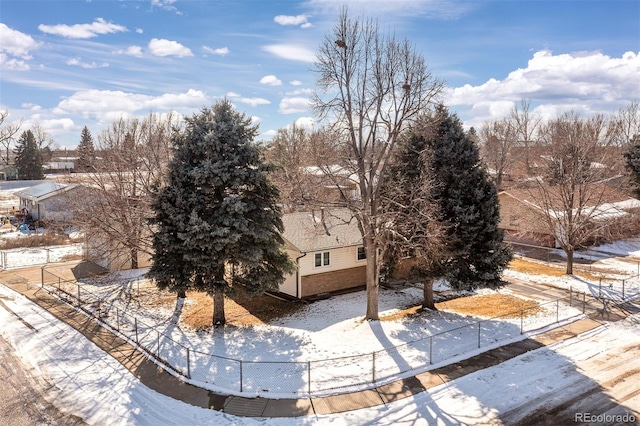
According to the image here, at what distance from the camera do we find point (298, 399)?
41.4ft

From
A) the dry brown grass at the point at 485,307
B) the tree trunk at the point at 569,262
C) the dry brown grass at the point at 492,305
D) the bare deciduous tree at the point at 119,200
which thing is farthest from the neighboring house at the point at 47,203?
the tree trunk at the point at 569,262

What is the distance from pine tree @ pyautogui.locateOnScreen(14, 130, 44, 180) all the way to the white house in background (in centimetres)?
7200

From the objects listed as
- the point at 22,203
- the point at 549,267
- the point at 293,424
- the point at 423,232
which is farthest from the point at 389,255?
the point at 22,203

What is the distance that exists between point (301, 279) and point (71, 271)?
1583 cm

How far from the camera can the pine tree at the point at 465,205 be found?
18812mm

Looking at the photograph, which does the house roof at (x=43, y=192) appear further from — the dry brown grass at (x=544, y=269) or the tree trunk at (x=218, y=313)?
the dry brown grass at (x=544, y=269)

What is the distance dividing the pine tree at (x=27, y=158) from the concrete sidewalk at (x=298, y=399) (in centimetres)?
7211

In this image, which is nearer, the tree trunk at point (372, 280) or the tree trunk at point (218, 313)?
the tree trunk at point (218, 313)

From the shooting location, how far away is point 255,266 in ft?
57.9

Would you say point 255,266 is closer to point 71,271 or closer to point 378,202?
point 378,202

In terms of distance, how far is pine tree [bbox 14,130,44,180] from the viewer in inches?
3056

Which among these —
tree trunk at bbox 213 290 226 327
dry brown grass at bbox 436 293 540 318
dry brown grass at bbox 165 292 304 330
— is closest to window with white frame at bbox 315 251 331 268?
dry brown grass at bbox 165 292 304 330

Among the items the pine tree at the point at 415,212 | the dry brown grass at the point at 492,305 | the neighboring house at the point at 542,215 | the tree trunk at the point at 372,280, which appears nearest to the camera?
the pine tree at the point at 415,212

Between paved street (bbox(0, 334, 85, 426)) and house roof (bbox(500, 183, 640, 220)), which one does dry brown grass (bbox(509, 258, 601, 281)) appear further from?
paved street (bbox(0, 334, 85, 426))
